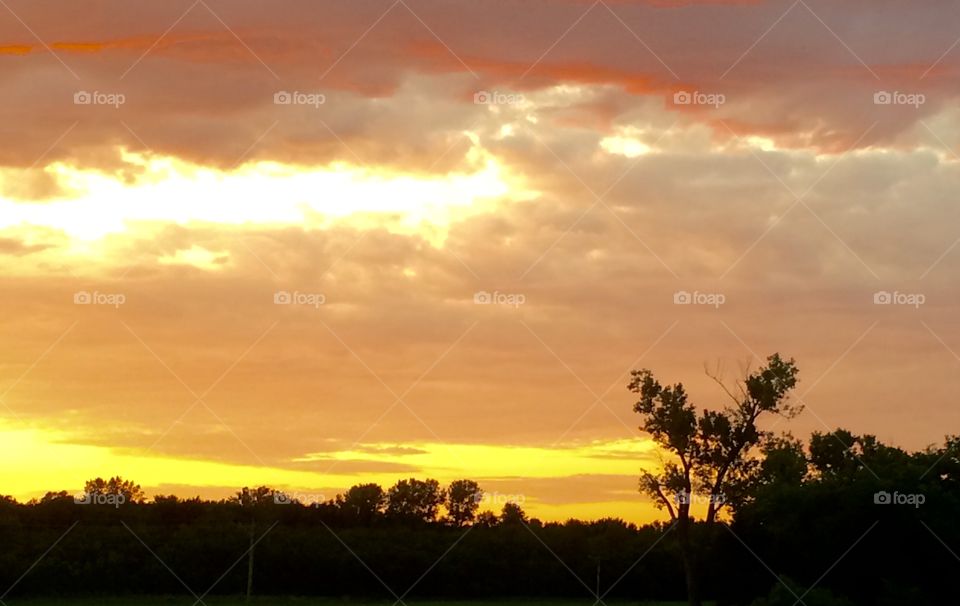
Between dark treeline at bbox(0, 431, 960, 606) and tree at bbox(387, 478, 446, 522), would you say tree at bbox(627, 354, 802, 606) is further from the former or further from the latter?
tree at bbox(387, 478, 446, 522)

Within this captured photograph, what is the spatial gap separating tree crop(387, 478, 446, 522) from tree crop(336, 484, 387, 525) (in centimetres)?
123

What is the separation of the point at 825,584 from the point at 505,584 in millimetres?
67464

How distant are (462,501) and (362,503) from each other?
402 inches

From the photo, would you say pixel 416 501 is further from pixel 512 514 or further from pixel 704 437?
pixel 704 437

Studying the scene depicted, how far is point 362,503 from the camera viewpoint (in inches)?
4658

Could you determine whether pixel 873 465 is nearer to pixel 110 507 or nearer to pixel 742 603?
pixel 742 603

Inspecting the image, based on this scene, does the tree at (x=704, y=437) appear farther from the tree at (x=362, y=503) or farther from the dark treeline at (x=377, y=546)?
the tree at (x=362, y=503)

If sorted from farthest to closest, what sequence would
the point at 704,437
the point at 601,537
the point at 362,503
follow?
the point at 362,503
the point at 601,537
the point at 704,437

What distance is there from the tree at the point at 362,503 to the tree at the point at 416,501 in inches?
48.3

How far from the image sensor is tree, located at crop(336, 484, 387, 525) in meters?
117

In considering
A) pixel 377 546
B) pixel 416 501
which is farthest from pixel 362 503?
pixel 377 546

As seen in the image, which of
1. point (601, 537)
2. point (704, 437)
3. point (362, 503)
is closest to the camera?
point (704, 437)

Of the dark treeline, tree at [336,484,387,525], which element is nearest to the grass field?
the dark treeline

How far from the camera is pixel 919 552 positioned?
97.9 feet
